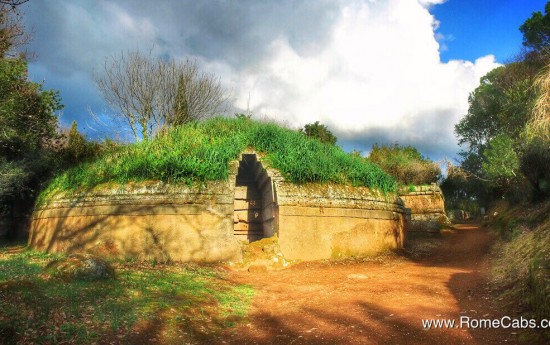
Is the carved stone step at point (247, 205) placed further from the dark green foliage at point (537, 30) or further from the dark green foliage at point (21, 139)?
the dark green foliage at point (537, 30)

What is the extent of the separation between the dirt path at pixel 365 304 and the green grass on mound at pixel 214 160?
305 cm

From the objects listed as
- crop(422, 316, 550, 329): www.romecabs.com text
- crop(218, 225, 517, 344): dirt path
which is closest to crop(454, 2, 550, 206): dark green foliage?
crop(218, 225, 517, 344): dirt path

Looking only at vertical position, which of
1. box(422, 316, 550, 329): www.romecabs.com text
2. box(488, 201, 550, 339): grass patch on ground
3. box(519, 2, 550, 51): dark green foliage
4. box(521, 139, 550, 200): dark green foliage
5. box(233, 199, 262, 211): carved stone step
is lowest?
box(422, 316, 550, 329): www.romecabs.com text

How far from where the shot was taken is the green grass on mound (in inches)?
423

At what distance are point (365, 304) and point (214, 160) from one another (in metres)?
6.48

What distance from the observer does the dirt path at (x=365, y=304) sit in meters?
4.57

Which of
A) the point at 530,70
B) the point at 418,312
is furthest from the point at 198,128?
the point at 530,70

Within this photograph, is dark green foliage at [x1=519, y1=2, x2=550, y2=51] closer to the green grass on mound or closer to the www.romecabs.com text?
the green grass on mound

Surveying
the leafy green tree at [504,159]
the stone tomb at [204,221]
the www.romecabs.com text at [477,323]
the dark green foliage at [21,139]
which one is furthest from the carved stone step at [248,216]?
the leafy green tree at [504,159]

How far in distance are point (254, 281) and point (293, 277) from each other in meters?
1.05

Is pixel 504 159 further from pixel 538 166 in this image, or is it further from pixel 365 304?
pixel 365 304

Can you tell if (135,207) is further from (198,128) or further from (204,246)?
(198,128)

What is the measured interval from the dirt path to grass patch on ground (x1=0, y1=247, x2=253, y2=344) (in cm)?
53

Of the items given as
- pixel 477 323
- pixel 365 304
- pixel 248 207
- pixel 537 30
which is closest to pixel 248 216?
pixel 248 207
